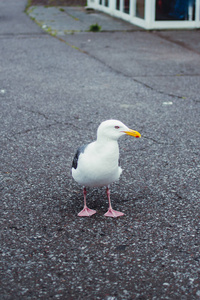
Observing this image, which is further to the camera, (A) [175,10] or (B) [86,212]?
(A) [175,10]

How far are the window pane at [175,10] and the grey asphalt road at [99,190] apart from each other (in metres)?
4.29

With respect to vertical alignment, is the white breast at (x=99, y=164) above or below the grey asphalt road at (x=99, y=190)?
above

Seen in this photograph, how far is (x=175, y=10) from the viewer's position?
12.5 m

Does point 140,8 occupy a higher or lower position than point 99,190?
higher

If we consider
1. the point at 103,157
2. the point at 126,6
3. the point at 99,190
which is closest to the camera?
the point at 103,157

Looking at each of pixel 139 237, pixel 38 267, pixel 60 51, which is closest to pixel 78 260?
pixel 38 267

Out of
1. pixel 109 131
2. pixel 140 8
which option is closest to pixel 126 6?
pixel 140 8

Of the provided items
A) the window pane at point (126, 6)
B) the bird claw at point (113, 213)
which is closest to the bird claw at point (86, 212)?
the bird claw at point (113, 213)

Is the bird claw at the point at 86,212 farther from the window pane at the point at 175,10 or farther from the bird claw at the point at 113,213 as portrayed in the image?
the window pane at the point at 175,10

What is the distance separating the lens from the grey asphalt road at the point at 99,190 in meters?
2.58

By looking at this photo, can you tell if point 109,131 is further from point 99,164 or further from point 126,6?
point 126,6

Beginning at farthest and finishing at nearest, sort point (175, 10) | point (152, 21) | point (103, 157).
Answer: point (152, 21), point (175, 10), point (103, 157)

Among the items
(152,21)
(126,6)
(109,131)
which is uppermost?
(109,131)

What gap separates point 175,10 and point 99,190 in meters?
10.0
